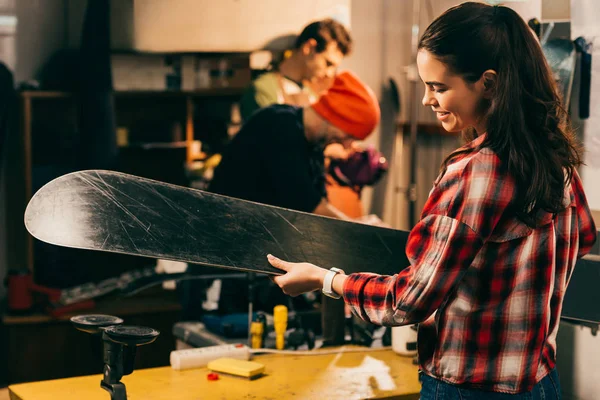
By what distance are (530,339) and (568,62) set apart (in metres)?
1.04

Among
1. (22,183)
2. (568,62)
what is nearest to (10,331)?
(22,183)

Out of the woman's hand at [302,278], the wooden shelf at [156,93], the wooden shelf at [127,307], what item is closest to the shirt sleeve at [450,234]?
the woman's hand at [302,278]

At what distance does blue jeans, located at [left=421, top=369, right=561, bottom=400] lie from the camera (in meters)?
1.23

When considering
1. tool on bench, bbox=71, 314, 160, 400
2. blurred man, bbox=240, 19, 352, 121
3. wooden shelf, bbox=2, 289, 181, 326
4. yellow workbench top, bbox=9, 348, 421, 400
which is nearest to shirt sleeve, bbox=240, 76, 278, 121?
blurred man, bbox=240, 19, 352, 121

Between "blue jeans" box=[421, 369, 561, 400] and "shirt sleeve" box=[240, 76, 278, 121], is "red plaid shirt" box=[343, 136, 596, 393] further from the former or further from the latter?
"shirt sleeve" box=[240, 76, 278, 121]

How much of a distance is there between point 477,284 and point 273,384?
2.76 ft

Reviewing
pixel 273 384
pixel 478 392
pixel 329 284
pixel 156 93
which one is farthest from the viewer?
pixel 156 93

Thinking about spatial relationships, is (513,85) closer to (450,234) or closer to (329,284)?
(450,234)

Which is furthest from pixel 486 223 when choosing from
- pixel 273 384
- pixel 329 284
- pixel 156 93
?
pixel 156 93

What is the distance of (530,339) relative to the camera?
4.01 feet

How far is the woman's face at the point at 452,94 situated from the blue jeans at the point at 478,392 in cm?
41

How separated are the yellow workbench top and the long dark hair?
816 millimetres

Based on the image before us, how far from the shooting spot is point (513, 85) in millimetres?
1184

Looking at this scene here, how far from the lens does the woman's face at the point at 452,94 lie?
121cm
